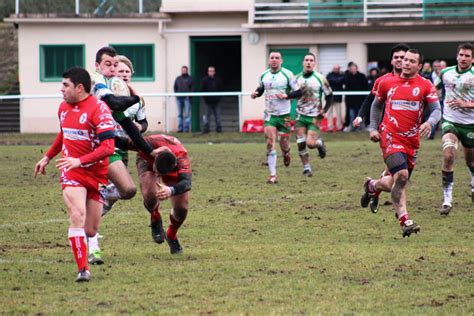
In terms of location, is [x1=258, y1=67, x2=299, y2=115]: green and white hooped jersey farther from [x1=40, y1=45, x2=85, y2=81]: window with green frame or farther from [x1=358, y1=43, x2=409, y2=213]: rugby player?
[x1=40, y1=45, x2=85, y2=81]: window with green frame

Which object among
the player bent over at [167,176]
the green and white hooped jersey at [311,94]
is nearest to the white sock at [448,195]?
the player bent over at [167,176]

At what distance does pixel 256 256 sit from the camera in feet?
36.2

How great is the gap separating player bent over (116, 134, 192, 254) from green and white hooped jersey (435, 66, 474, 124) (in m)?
5.38

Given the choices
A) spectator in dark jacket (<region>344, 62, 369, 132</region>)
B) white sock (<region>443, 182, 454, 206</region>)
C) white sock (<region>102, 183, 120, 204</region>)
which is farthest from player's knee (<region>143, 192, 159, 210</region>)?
spectator in dark jacket (<region>344, 62, 369, 132</region>)

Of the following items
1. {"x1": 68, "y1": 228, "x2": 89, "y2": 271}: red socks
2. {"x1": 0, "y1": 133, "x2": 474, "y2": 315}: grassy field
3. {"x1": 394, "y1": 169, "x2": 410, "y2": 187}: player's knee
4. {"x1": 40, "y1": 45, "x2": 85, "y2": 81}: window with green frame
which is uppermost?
{"x1": 40, "y1": 45, "x2": 85, "y2": 81}: window with green frame

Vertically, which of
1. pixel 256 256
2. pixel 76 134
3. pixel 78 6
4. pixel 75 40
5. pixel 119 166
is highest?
pixel 78 6

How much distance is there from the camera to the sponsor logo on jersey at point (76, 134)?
9.68 metres

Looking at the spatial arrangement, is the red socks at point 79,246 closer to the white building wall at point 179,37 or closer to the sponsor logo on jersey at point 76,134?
the sponsor logo on jersey at point 76,134

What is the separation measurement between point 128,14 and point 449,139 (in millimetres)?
25212

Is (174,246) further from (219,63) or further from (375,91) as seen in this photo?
(219,63)

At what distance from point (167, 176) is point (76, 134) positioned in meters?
1.35

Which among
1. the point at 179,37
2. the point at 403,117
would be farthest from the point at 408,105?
the point at 179,37

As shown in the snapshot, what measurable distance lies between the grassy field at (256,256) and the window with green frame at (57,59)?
20727 millimetres

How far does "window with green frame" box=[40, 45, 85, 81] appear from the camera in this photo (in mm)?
39906
